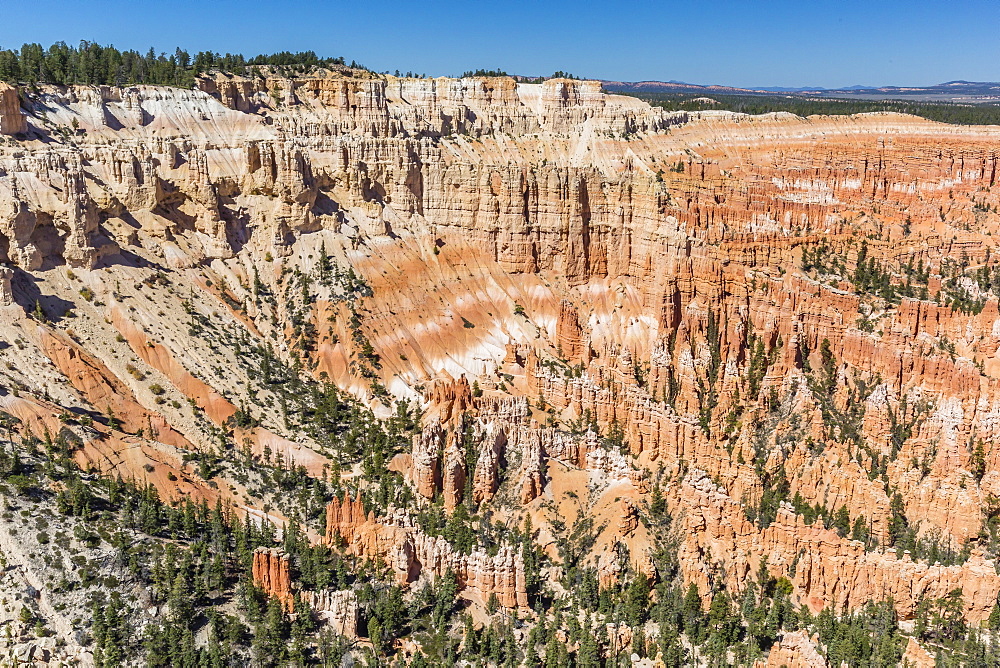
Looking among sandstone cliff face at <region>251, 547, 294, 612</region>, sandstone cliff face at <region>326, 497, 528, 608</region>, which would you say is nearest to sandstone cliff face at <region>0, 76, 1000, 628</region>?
sandstone cliff face at <region>326, 497, 528, 608</region>

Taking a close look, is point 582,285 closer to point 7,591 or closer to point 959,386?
point 959,386

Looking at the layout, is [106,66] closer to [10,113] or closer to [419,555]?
[10,113]

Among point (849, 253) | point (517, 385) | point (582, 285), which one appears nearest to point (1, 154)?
point (517, 385)

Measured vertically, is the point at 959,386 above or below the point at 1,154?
below

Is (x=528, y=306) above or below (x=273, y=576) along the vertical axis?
above

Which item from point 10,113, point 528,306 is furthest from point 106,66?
point 528,306

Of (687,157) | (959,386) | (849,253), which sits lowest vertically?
(959,386)

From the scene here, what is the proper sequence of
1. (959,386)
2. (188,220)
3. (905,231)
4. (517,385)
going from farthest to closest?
(905,231), (188,220), (517,385), (959,386)

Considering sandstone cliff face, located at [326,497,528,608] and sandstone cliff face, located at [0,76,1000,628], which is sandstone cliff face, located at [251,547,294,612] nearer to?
sandstone cliff face, located at [0,76,1000,628]
